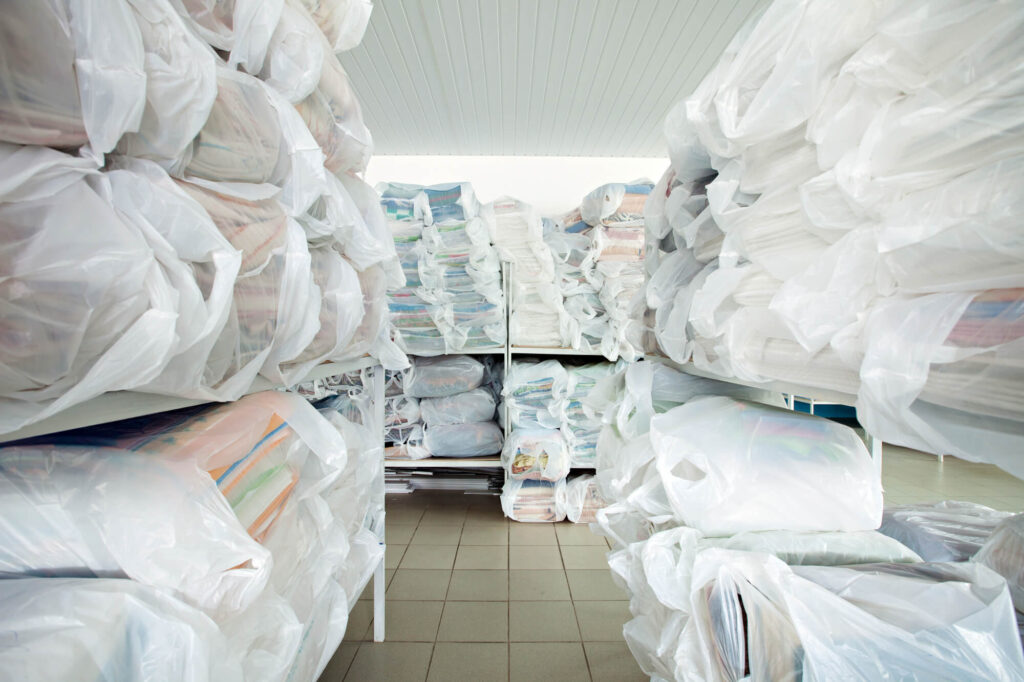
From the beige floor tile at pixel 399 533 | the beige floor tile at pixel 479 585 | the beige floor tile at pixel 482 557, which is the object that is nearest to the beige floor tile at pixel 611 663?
the beige floor tile at pixel 479 585

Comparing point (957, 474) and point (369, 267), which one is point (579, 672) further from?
point (957, 474)

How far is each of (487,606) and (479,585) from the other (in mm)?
160

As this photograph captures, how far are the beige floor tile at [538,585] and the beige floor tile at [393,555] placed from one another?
20.4 inches

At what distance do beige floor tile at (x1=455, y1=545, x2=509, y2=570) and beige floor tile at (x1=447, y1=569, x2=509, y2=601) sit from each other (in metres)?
0.04

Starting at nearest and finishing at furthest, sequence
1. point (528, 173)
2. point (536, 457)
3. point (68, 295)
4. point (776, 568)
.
A: point (68, 295) < point (776, 568) < point (536, 457) < point (528, 173)

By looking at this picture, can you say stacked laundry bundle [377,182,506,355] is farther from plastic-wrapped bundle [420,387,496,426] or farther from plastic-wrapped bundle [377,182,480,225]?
plastic-wrapped bundle [420,387,496,426]

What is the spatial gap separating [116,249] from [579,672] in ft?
5.20

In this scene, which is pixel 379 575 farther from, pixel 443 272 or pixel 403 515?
pixel 443 272

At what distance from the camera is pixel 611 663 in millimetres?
1478

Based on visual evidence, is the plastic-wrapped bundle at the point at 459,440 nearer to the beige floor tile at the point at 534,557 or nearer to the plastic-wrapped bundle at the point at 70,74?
the beige floor tile at the point at 534,557

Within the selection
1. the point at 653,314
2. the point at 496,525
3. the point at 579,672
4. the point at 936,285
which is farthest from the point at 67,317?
the point at 496,525

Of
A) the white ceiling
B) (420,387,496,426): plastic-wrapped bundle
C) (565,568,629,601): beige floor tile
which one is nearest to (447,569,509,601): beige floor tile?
(565,568,629,601): beige floor tile

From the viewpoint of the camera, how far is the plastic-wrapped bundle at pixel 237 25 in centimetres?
63

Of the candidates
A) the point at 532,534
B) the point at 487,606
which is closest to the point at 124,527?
the point at 487,606
